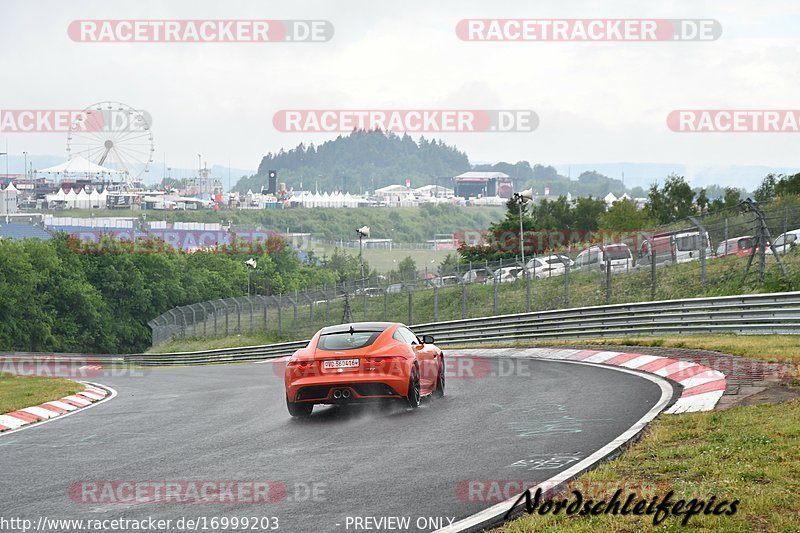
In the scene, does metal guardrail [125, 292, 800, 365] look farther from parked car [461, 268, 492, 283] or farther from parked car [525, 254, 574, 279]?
parked car [461, 268, 492, 283]

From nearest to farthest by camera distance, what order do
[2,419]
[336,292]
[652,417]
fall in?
[652,417] < [2,419] < [336,292]

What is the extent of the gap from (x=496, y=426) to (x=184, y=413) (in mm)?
5122

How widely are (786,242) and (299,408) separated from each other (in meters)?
18.8

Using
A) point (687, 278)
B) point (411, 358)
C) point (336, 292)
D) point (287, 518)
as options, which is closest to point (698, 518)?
point (287, 518)

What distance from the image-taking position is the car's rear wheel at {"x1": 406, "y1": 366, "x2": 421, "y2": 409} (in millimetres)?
12852

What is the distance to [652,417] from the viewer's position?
1052 centimetres

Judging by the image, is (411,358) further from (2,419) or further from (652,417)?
(2,419)

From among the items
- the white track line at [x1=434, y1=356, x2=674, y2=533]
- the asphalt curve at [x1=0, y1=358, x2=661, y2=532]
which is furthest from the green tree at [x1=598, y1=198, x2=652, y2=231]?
the white track line at [x1=434, y1=356, x2=674, y2=533]

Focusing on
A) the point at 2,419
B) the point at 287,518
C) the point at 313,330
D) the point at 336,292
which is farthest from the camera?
the point at 313,330

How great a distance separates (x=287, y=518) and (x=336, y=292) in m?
30.1

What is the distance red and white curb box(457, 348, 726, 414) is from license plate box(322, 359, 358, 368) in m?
3.85

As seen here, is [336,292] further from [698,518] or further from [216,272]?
[216,272]

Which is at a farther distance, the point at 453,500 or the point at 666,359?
the point at 666,359

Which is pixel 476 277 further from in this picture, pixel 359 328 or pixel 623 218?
pixel 623 218
